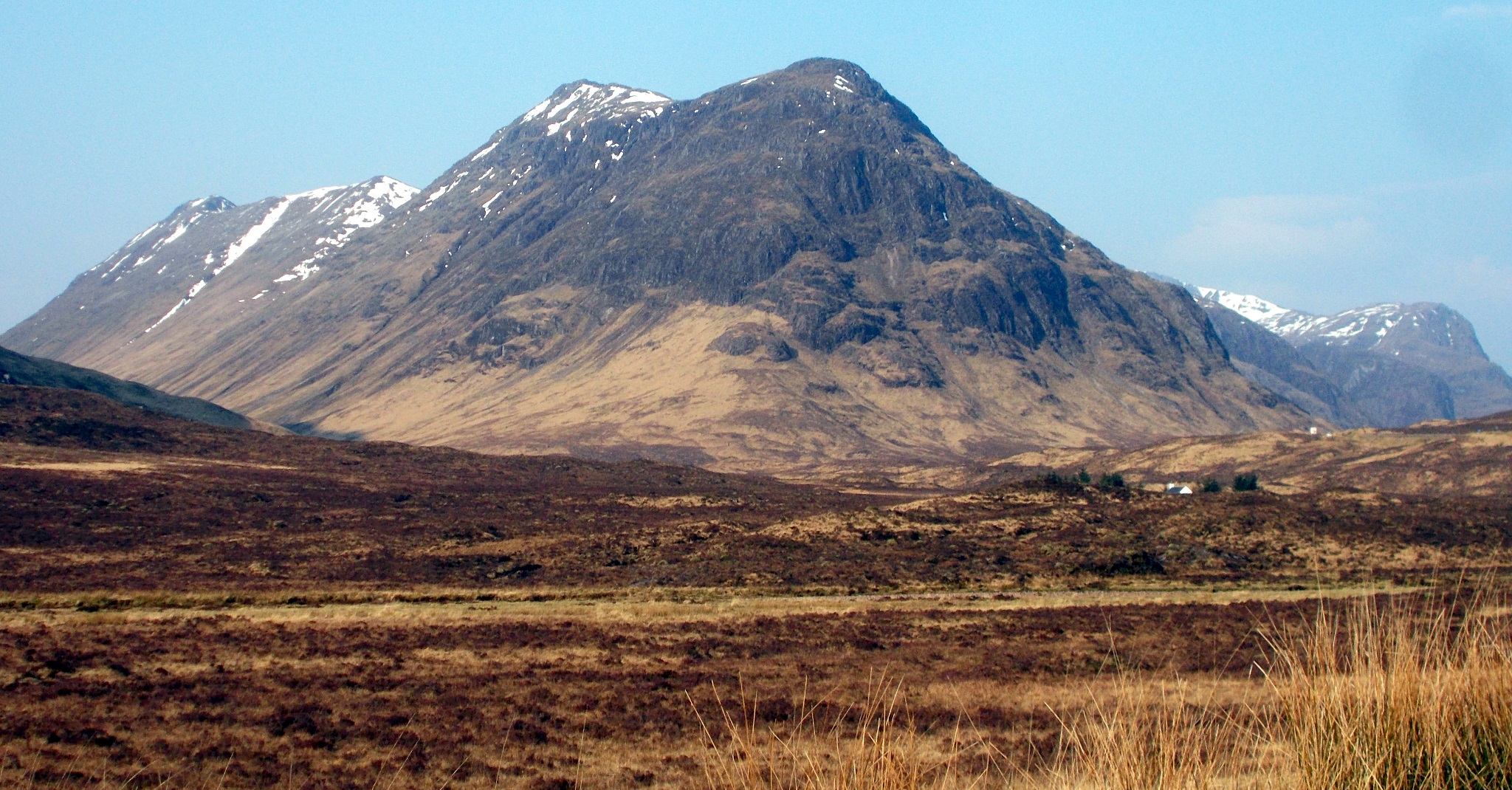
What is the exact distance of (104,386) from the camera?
5089 inches

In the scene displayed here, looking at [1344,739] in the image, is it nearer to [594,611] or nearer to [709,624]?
[709,624]

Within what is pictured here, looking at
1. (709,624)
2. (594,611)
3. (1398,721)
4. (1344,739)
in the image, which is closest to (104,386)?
(594,611)

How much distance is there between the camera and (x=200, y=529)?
198 feet

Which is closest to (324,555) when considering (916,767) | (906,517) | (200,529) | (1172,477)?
→ (200,529)

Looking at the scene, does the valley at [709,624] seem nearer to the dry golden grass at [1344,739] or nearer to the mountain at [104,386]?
the dry golden grass at [1344,739]

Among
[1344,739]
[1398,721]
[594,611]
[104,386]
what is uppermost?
[104,386]

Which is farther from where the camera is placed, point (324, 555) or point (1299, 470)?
point (1299, 470)

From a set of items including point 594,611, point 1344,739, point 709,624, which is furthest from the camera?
point 594,611

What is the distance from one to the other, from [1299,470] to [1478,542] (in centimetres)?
5754

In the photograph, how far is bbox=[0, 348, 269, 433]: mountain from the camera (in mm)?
115688

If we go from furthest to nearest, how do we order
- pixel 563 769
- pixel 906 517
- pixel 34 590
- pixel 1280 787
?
pixel 906 517 < pixel 34 590 < pixel 563 769 < pixel 1280 787

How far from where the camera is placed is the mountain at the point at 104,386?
116 m

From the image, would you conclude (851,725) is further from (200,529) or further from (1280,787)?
(200,529)

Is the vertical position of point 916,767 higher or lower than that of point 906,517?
higher
